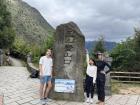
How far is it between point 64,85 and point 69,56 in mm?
1037

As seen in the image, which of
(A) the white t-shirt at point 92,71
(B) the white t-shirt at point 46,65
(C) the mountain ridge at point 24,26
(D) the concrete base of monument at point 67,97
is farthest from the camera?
(C) the mountain ridge at point 24,26

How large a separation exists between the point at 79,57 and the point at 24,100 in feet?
7.92

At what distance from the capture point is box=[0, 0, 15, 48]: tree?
37.1 m

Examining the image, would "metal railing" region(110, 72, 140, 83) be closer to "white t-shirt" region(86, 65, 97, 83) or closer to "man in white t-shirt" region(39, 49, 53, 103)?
"white t-shirt" region(86, 65, 97, 83)

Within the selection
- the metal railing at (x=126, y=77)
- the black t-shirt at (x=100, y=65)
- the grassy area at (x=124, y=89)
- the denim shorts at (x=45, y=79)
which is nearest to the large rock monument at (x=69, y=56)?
the denim shorts at (x=45, y=79)

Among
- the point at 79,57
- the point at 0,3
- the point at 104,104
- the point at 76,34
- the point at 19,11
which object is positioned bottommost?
the point at 104,104

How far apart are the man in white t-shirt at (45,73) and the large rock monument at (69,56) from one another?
30.6 inches

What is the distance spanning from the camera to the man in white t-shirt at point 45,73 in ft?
37.0

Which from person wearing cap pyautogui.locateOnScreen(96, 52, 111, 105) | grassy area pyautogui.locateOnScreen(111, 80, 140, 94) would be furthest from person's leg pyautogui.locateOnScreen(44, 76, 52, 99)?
grassy area pyautogui.locateOnScreen(111, 80, 140, 94)

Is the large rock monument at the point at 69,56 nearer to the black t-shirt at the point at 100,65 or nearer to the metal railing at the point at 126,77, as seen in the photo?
the black t-shirt at the point at 100,65

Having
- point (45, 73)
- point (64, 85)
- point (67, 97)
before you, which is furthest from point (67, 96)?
point (45, 73)

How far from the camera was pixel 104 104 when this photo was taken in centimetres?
1154

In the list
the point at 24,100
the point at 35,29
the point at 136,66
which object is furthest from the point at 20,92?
the point at 35,29

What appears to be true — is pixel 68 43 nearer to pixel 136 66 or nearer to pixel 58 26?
pixel 58 26
